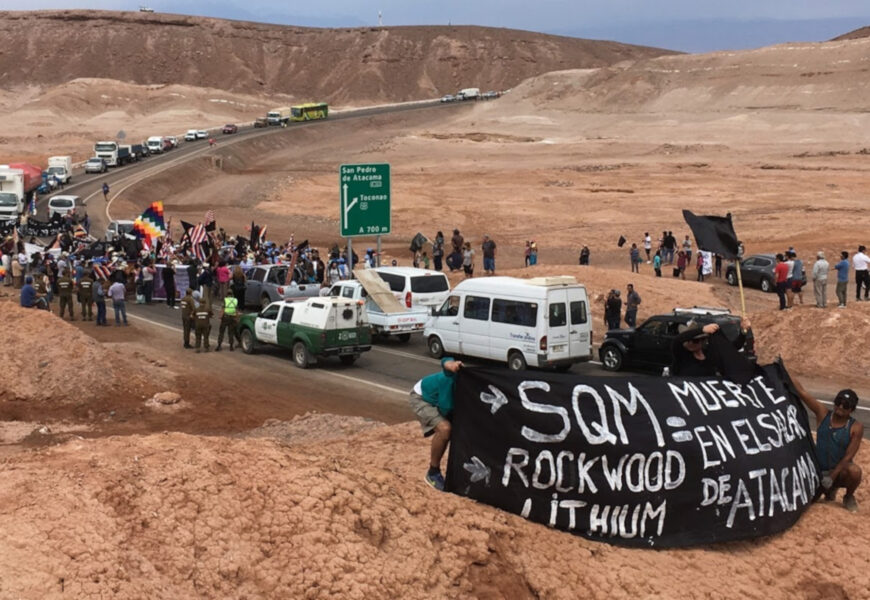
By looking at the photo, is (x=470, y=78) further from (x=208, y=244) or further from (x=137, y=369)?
(x=137, y=369)

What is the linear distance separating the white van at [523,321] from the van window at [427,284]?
11.1 feet

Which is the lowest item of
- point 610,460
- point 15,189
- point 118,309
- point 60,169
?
point 118,309

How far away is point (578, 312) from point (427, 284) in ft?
19.5

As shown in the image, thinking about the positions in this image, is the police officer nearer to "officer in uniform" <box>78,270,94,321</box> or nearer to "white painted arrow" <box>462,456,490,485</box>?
"officer in uniform" <box>78,270,94,321</box>

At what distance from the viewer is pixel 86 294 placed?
29.5m

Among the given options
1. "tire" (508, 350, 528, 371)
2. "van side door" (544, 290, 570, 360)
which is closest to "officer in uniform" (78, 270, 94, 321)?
"tire" (508, 350, 528, 371)

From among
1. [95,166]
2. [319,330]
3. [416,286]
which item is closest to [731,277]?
[416,286]

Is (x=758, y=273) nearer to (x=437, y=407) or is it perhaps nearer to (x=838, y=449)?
(x=838, y=449)

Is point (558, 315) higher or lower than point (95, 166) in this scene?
lower

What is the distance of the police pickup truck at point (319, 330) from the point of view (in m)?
23.5

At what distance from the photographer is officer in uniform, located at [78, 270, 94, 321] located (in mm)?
29516

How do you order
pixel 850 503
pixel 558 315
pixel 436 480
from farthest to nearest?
pixel 558 315, pixel 850 503, pixel 436 480

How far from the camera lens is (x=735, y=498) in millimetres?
9875

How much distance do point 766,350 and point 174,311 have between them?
17.9 meters
